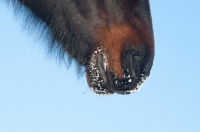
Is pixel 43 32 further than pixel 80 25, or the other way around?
pixel 43 32

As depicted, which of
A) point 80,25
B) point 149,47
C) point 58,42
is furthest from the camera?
point 58,42

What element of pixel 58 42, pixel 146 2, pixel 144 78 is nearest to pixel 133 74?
pixel 144 78

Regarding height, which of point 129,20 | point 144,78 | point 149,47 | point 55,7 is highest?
point 55,7

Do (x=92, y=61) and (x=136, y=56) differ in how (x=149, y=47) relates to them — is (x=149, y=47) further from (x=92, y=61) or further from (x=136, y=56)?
(x=92, y=61)

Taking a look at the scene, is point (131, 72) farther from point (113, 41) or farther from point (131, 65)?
point (113, 41)

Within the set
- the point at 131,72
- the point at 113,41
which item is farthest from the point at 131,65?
the point at 113,41
